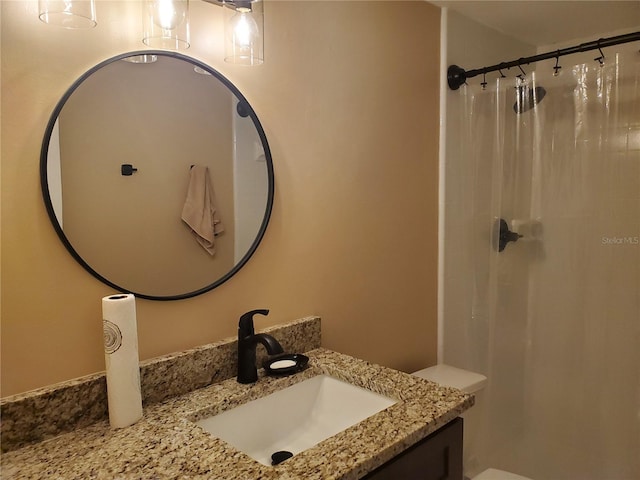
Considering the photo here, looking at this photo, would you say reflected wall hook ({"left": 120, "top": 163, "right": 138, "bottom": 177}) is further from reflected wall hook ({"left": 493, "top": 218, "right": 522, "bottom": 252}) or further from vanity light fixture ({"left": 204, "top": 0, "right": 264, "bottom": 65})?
reflected wall hook ({"left": 493, "top": 218, "right": 522, "bottom": 252})

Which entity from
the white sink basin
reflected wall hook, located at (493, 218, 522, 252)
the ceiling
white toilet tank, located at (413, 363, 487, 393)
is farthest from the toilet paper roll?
the ceiling

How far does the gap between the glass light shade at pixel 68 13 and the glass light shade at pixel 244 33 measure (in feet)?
1.24

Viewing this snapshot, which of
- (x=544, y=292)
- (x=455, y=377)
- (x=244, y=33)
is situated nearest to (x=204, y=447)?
(x=244, y=33)

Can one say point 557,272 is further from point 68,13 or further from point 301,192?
point 68,13

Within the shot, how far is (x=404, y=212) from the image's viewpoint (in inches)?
79.0

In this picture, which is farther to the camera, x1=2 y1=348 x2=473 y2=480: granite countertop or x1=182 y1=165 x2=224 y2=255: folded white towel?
x1=182 y1=165 x2=224 y2=255: folded white towel

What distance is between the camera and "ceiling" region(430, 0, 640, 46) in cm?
211

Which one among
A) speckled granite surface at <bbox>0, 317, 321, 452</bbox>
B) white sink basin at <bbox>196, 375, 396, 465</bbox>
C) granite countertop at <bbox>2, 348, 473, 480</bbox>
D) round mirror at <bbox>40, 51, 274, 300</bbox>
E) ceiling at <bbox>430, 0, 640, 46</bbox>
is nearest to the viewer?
granite countertop at <bbox>2, 348, 473, 480</bbox>

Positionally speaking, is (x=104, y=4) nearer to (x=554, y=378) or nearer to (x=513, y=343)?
(x=513, y=343)

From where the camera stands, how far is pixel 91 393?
43.2 inches

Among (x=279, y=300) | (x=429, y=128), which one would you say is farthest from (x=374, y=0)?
(x=279, y=300)

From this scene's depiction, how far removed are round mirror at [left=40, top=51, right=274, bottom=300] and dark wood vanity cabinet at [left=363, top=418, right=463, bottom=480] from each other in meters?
0.69

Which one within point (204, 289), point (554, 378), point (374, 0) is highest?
point (374, 0)

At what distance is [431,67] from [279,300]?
132 cm
